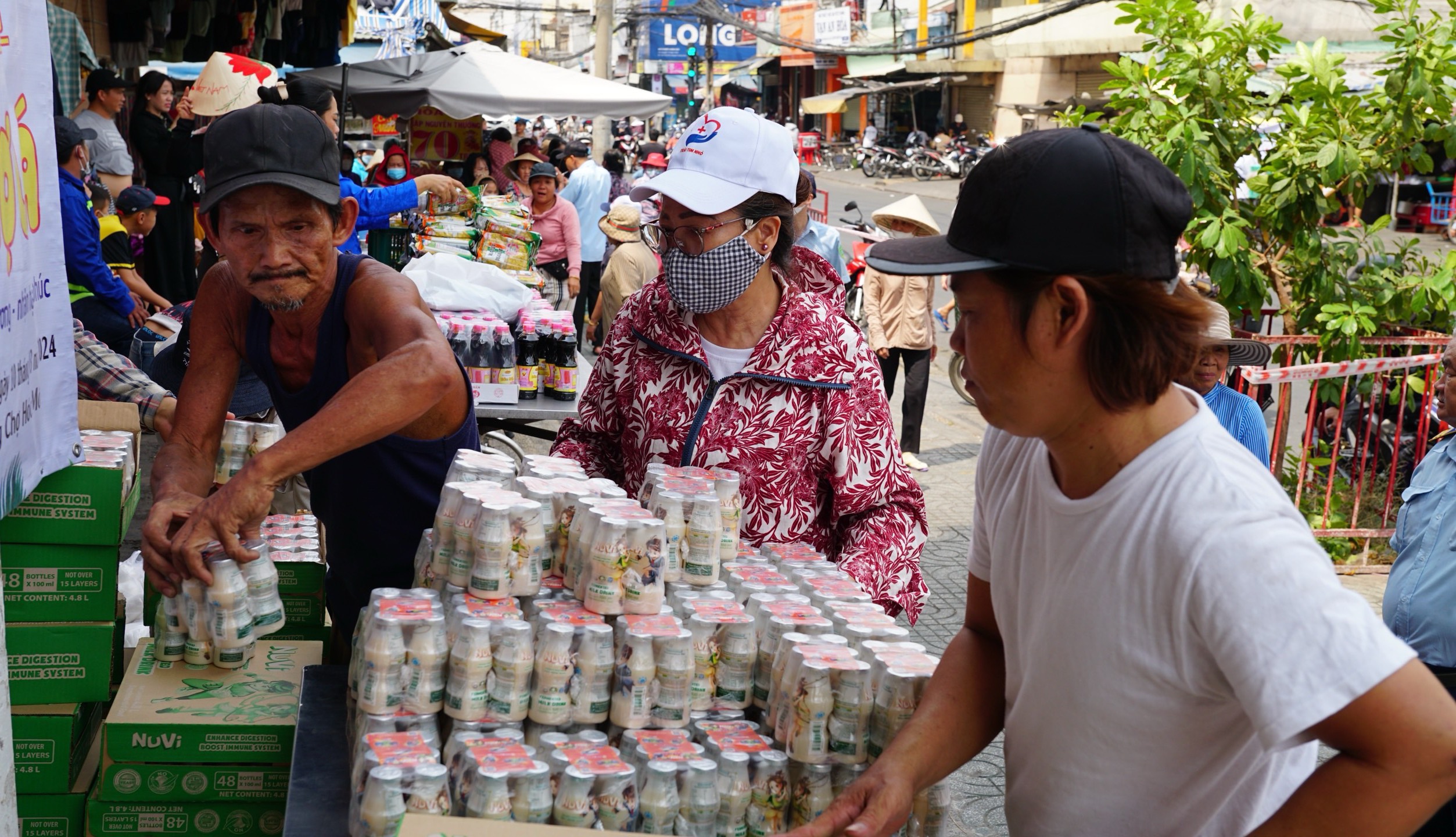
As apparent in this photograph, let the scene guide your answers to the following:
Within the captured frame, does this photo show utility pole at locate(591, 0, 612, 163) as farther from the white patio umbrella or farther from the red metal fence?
the red metal fence

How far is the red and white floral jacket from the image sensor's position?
322cm

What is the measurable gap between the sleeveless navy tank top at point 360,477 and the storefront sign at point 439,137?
15972mm

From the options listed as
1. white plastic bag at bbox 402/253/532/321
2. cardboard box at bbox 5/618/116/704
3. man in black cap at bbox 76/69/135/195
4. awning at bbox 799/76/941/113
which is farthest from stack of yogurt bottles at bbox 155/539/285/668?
awning at bbox 799/76/941/113

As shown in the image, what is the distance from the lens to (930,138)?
168 feet

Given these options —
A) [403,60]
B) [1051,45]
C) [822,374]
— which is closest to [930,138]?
[1051,45]

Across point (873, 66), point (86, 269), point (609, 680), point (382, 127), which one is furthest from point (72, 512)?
point (873, 66)

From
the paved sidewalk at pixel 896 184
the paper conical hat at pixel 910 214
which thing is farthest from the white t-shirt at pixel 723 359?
the paved sidewalk at pixel 896 184

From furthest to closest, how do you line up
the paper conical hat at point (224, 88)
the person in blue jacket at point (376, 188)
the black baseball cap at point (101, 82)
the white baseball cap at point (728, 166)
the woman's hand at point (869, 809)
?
the black baseball cap at point (101, 82), the paper conical hat at point (224, 88), the person in blue jacket at point (376, 188), the white baseball cap at point (728, 166), the woman's hand at point (869, 809)

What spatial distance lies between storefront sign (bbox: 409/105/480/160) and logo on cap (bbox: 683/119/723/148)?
15802 mm

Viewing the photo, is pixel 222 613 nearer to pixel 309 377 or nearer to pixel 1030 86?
pixel 309 377

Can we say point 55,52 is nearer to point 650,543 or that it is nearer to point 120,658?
point 120,658

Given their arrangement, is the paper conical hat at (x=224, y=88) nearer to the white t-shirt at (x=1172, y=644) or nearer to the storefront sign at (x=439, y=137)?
the white t-shirt at (x=1172, y=644)

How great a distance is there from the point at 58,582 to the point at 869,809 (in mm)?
2018

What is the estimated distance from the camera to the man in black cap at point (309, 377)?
2.48 meters
